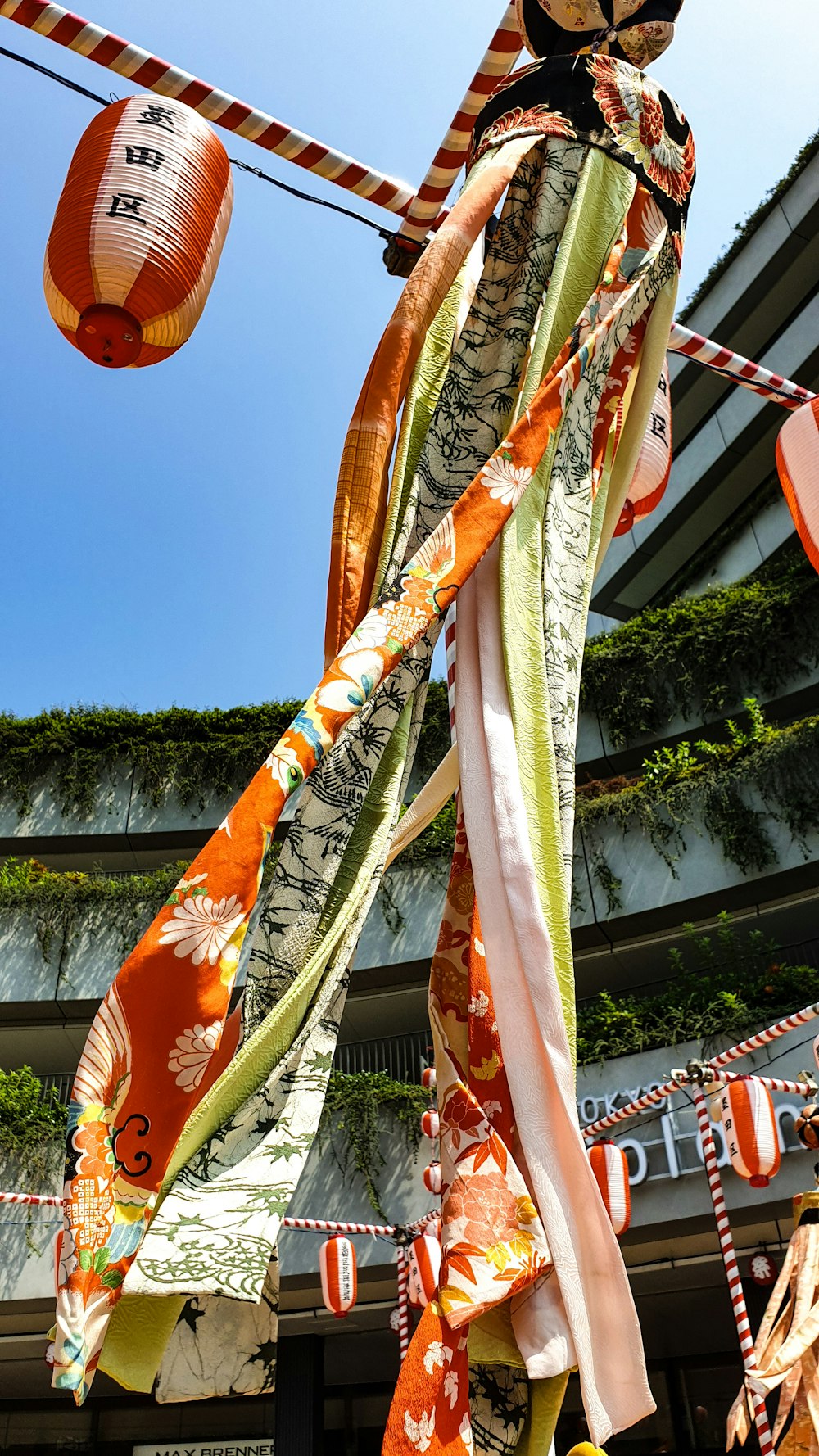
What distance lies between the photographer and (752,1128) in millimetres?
5824

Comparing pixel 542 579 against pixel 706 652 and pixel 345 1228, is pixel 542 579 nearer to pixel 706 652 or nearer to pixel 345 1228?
pixel 345 1228

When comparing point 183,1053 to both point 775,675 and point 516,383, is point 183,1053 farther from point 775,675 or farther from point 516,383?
point 775,675

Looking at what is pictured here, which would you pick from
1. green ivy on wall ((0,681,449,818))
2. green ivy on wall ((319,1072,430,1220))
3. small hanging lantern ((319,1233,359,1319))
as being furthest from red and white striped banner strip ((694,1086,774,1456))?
green ivy on wall ((0,681,449,818))

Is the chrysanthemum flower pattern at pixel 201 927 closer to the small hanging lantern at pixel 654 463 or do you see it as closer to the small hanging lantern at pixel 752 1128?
the small hanging lantern at pixel 654 463

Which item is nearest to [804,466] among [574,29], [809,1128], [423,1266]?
[574,29]

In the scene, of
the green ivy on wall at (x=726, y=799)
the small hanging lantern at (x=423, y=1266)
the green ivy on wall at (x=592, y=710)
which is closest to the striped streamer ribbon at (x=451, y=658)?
the small hanging lantern at (x=423, y=1266)

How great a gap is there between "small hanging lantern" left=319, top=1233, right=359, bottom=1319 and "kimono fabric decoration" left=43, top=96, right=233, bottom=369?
265 inches

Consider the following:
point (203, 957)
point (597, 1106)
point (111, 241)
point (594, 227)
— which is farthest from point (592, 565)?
point (597, 1106)

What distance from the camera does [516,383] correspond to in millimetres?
1668

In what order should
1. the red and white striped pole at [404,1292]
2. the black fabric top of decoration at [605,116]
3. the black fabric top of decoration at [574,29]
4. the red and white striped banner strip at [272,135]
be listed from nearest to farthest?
the black fabric top of decoration at [605,116], the black fabric top of decoration at [574,29], the red and white striped banner strip at [272,135], the red and white striped pole at [404,1292]

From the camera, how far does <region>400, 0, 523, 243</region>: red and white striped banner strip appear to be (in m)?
2.60

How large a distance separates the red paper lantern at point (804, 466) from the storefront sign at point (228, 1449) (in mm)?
10372

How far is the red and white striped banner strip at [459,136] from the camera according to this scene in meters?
2.60

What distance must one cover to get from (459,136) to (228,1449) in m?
11.2
